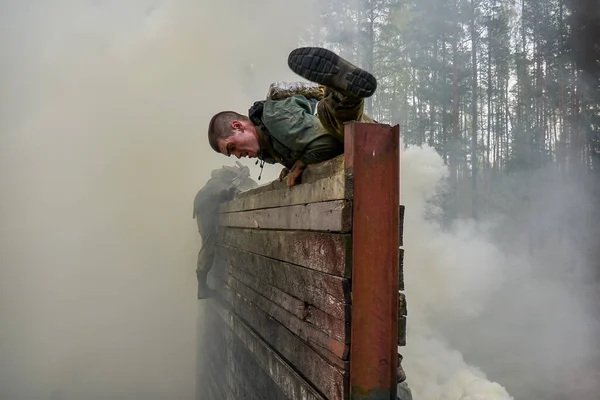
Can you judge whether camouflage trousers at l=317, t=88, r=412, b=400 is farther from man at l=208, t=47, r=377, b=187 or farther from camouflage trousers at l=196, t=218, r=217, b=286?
camouflage trousers at l=196, t=218, r=217, b=286

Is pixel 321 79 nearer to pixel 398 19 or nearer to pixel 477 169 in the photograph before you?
pixel 398 19

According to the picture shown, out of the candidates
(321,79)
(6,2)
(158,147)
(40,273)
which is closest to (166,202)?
(158,147)

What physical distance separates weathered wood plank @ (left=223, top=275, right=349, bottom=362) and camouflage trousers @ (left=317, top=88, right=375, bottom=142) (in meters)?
0.98

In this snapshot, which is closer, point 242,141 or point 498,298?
point 242,141

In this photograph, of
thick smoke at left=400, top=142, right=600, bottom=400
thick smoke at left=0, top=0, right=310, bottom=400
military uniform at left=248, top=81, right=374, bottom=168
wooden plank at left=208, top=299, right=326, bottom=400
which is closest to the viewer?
military uniform at left=248, top=81, right=374, bottom=168

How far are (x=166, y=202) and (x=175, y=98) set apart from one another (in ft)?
9.17

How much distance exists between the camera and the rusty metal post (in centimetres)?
186

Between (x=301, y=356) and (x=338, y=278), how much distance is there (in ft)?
2.26

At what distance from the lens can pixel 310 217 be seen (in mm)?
2285

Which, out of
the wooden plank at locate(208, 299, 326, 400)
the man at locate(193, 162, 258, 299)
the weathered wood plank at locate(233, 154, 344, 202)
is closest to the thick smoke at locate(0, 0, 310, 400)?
the man at locate(193, 162, 258, 299)

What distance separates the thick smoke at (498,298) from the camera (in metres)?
10.5

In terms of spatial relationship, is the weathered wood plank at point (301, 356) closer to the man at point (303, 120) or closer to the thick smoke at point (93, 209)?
the man at point (303, 120)

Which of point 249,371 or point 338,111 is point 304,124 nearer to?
point 338,111

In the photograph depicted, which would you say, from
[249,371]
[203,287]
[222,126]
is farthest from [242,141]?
[203,287]
